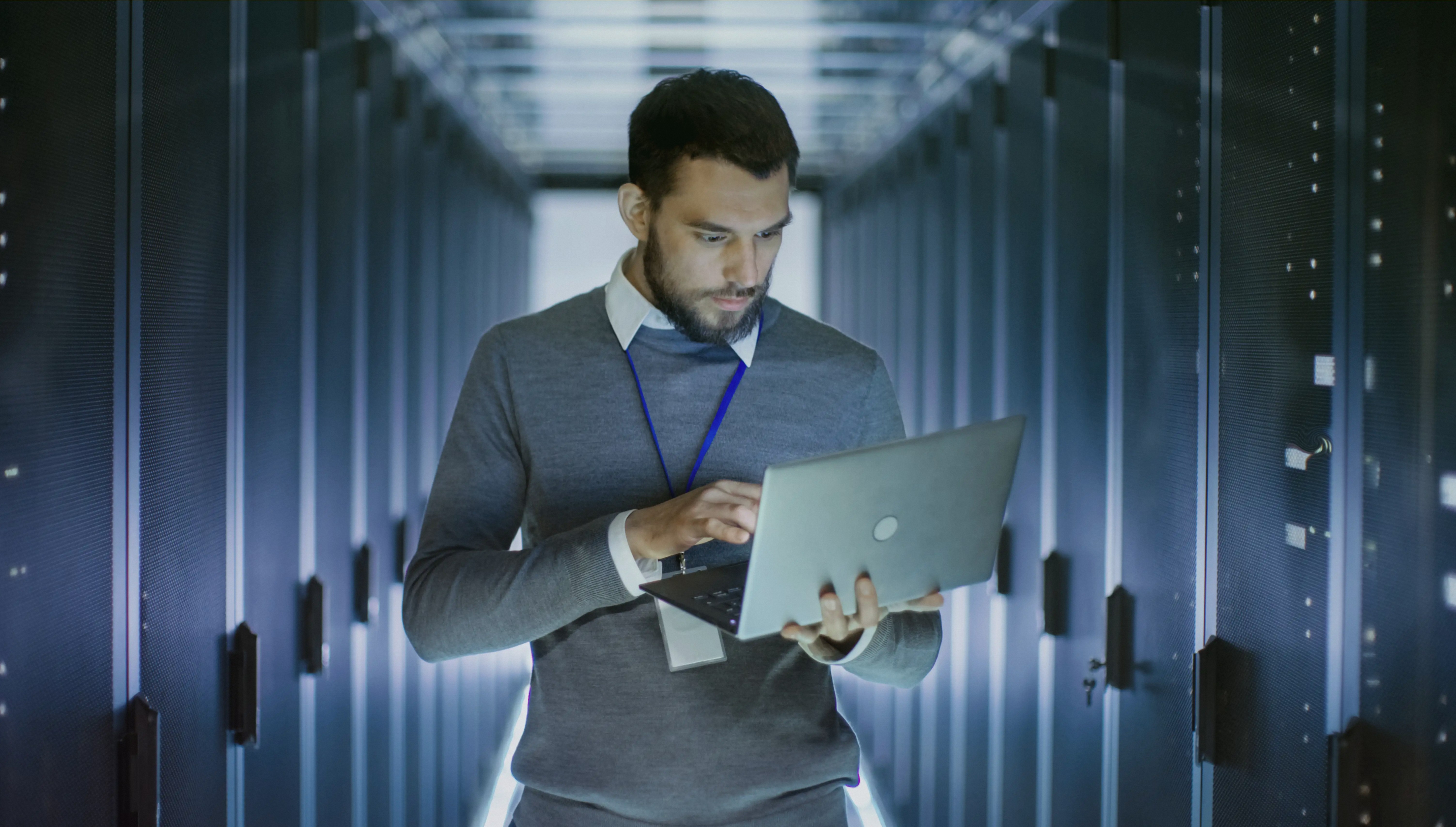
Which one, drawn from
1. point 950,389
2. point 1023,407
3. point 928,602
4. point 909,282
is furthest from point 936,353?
point 928,602

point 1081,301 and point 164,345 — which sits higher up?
point 1081,301

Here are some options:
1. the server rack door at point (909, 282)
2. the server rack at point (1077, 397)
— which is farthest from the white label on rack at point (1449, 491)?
the server rack door at point (909, 282)

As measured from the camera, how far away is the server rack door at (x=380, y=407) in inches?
127

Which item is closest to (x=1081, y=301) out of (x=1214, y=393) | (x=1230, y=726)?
(x=1214, y=393)

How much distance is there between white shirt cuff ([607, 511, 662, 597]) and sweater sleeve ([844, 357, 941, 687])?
298mm

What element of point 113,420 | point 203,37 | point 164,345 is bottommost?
point 113,420

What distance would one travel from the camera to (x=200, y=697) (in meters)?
2.02

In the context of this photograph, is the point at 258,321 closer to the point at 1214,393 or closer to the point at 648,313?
the point at 648,313

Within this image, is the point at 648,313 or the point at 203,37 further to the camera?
the point at 203,37

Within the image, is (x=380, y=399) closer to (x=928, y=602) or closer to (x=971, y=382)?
(x=971, y=382)

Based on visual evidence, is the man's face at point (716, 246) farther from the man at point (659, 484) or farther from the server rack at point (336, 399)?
the server rack at point (336, 399)

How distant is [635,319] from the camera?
1642 millimetres

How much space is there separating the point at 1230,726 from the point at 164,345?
1.94 m

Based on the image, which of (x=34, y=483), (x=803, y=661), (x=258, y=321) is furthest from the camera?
(x=258, y=321)
